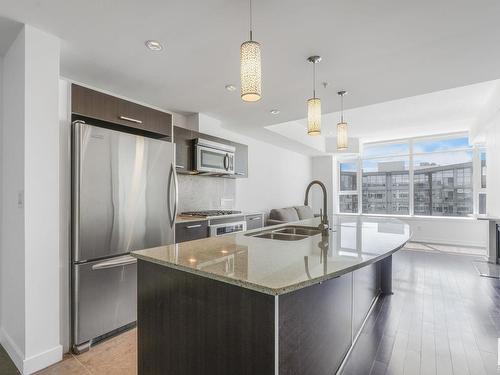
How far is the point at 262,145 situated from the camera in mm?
5797

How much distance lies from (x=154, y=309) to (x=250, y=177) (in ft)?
13.2

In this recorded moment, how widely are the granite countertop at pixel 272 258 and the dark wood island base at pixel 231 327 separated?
0.08 m

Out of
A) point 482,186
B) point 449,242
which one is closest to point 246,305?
point 449,242

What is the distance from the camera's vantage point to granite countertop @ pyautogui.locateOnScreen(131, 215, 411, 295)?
101 cm

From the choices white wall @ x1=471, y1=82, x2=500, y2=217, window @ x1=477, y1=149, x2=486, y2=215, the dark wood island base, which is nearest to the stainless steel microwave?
the dark wood island base

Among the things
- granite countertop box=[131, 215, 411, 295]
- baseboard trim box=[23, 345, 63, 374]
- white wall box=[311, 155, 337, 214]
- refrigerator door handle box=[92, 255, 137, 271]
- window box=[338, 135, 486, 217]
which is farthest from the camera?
white wall box=[311, 155, 337, 214]

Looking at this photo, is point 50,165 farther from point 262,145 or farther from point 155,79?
point 262,145

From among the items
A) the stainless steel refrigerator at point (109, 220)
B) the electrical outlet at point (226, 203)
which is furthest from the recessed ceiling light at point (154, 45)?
the electrical outlet at point (226, 203)

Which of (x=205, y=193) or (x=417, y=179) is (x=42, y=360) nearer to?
(x=205, y=193)

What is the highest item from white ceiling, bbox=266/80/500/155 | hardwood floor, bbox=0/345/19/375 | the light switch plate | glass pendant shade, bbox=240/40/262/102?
white ceiling, bbox=266/80/500/155

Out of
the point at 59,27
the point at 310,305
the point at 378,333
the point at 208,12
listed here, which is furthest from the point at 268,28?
the point at 378,333

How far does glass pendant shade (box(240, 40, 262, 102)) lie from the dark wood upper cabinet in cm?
150

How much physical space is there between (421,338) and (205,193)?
10.3 ft

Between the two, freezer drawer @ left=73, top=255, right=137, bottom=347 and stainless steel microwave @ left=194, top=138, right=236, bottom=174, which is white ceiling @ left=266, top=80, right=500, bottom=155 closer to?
stainless steel microwave @ left=194, top=138, right=236, bottom=174
